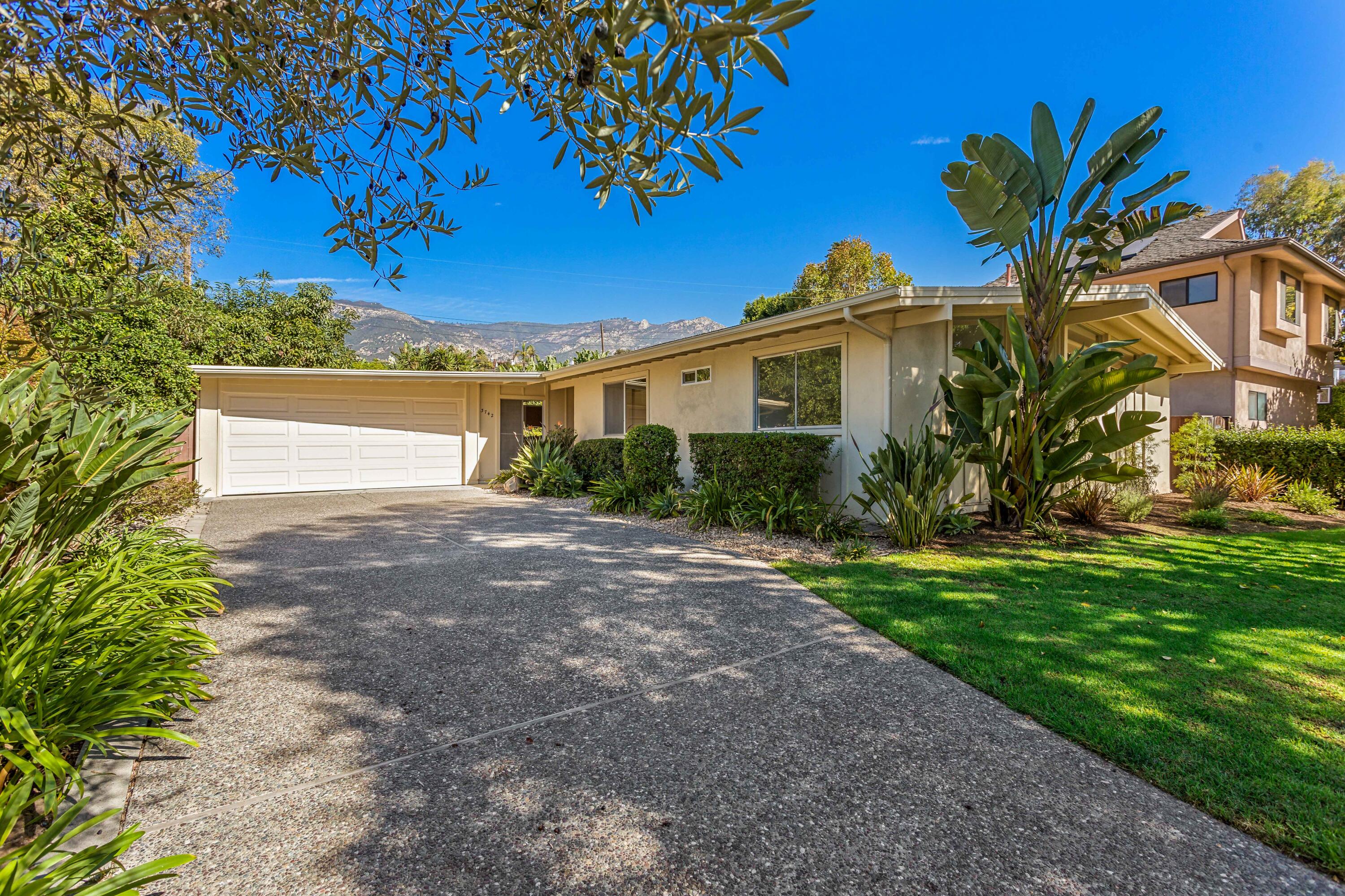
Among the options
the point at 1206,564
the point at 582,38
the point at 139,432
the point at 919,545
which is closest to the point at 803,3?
the point at 582,38

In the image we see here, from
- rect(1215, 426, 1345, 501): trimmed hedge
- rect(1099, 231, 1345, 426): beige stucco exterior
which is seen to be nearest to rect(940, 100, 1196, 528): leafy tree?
rect(1215, 426, 1345, 501): trimmed hedge

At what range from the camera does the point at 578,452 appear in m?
13.1

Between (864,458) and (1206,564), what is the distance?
12.0 ft

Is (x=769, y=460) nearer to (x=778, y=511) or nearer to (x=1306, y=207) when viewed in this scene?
(x=778, y=511)

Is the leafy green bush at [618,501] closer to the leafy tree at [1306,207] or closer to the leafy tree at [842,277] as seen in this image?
the leafy tree at [842,277]

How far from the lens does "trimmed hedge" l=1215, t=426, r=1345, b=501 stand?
1077 centimetres

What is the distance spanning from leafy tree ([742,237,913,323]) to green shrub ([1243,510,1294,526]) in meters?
16.6

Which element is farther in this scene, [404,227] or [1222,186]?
[1222,186]

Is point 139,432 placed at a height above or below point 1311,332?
below

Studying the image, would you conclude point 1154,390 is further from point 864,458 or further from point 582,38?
point 582,38

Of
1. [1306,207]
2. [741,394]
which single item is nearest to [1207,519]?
[741,394]

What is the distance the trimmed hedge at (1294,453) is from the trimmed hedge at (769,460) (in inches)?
412

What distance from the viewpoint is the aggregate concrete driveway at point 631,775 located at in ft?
5.98

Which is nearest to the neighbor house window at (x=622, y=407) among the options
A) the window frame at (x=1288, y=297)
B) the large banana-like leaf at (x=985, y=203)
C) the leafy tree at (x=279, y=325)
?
the large banana-like leaf at (x=985, y=203)
